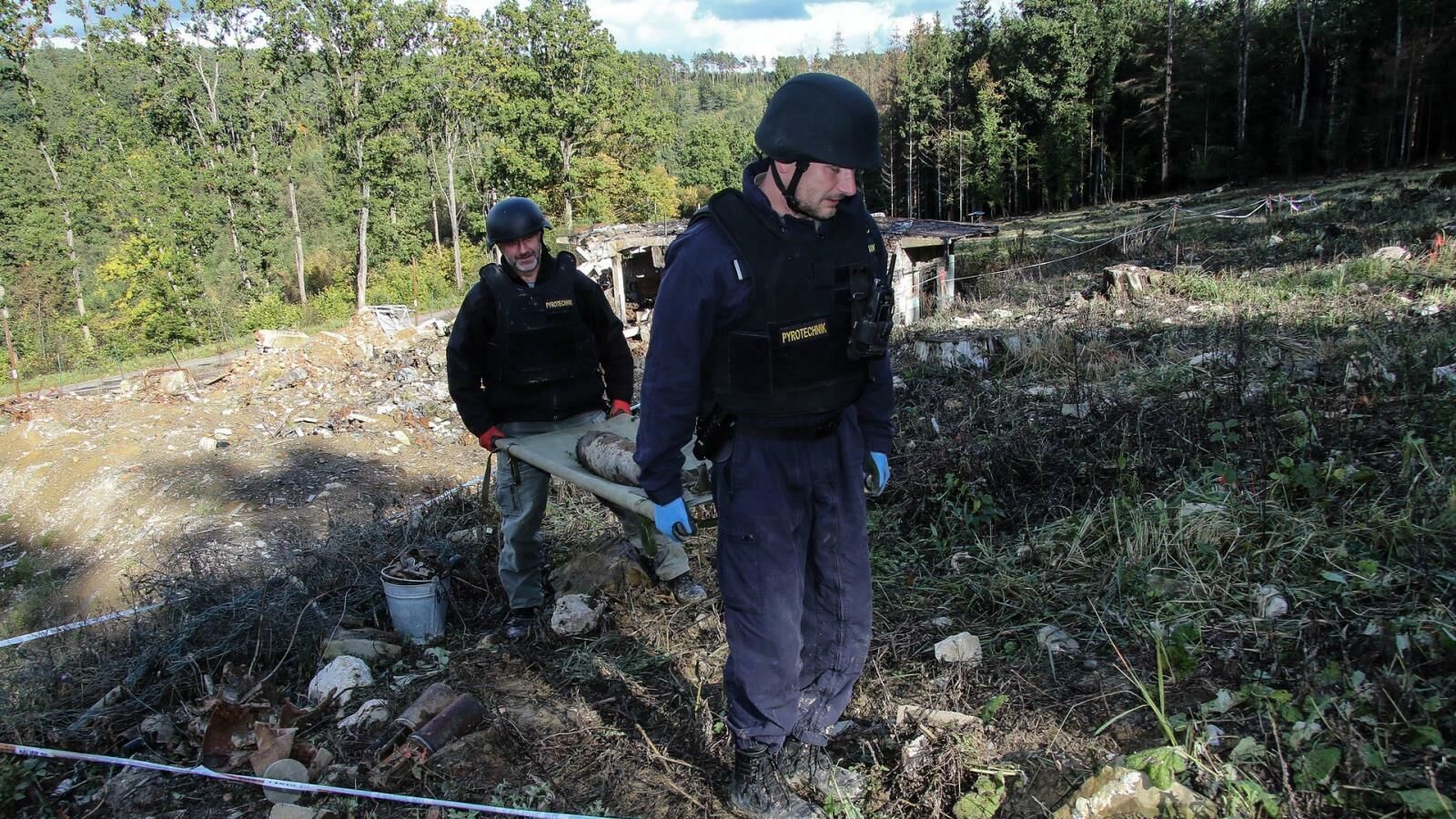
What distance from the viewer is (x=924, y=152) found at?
44.2 metres

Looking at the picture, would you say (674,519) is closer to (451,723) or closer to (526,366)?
(451,723)

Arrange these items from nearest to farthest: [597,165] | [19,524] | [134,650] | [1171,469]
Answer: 1. [134,650]
2. [1171,469]
3. [19,524]
4. [597,165]

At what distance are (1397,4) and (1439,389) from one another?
3362cm

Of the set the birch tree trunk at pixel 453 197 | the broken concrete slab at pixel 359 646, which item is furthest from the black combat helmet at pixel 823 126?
the birch tree trunk at pixel 453 197

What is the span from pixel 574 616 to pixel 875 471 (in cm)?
160

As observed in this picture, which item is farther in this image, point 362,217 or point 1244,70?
point 1244,70

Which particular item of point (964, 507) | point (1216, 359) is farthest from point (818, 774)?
point (1216, 359)

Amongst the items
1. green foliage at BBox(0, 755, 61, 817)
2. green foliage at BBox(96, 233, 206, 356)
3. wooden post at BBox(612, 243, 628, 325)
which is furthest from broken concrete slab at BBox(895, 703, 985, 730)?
green foliage at BBox(96, 233, 206, 356)

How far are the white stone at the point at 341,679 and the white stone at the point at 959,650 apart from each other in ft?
7.17

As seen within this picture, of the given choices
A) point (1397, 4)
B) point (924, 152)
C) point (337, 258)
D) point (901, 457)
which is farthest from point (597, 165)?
point (901, 457)

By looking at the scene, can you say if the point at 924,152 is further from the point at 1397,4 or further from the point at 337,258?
the point at 337,258

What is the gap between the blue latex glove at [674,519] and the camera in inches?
88.3

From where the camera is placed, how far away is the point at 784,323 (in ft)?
6.83

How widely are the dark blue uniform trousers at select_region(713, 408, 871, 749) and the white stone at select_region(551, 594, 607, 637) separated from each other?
128 cm
